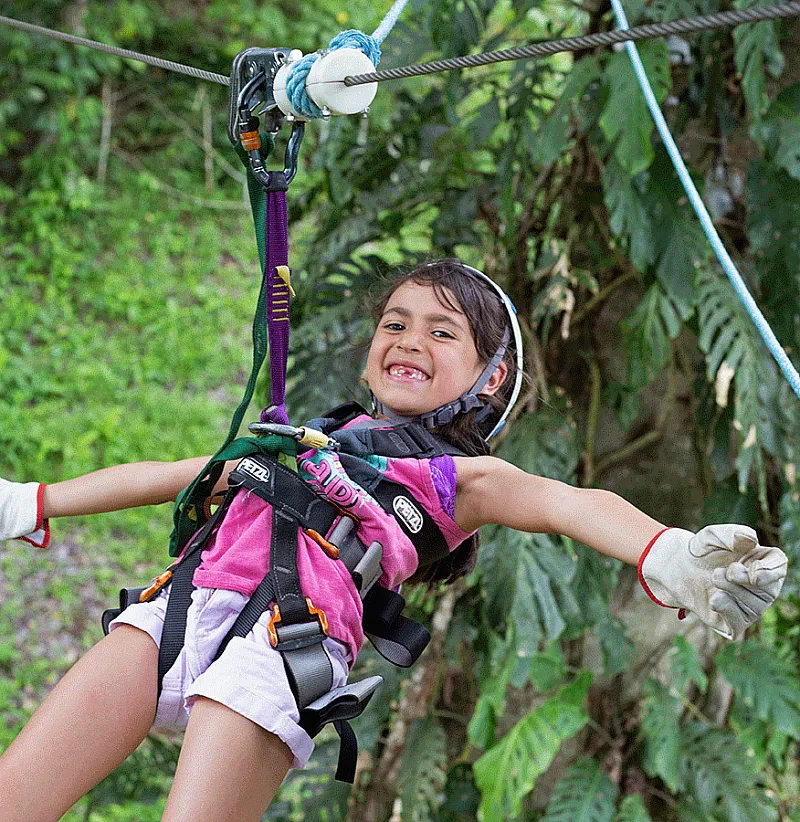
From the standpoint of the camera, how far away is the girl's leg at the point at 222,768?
1093mm

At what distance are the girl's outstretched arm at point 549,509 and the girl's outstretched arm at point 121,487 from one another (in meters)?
0.34

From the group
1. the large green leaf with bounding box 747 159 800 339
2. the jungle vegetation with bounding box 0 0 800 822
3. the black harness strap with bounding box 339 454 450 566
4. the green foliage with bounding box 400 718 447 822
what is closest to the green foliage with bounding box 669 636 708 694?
the jungle vegetation with bounding box 0 0 800 822

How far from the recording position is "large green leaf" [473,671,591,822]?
7.15ft

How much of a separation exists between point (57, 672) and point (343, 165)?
2100 mm

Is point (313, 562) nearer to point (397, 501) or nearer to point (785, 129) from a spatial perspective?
point (397, 501)

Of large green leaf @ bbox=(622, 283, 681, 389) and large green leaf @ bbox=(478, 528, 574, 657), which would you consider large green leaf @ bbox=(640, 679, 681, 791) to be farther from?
large green leaf @ bbox=(622, 283, 681, 389)

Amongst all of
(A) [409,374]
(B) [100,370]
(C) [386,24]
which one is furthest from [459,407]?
(B) [100,370]

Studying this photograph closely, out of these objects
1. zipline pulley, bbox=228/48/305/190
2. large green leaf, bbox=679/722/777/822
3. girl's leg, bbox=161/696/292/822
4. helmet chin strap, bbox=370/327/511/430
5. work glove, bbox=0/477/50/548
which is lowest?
large green leaf, bbox=679/722/777/822

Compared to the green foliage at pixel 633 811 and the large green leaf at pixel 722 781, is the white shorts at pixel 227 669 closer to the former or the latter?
the green foliage at pixel 633 811

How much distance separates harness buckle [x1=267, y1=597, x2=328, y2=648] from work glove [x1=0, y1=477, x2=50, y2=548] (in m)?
0.36

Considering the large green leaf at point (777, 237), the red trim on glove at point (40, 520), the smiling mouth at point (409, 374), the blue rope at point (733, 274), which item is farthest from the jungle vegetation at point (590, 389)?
the red trim on glove at point (40, 520)

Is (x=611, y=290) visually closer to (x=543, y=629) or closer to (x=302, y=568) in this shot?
(x=543, y=629)

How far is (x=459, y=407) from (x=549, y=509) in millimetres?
284

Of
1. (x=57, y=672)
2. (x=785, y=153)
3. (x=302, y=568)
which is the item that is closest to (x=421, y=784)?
(x=302, y=568)
